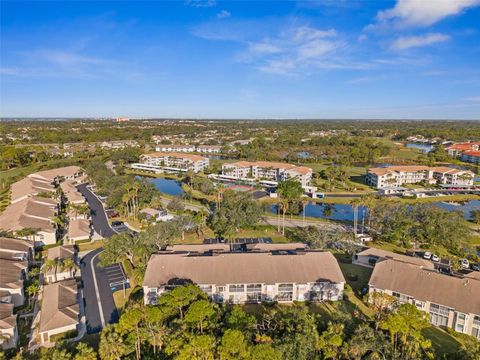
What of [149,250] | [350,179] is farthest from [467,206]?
[149,250]

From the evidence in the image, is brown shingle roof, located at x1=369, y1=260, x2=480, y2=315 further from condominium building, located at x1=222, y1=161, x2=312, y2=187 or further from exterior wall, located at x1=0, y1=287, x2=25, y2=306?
condominium building, located at x1=222, y1=161, x2=312, y2=187

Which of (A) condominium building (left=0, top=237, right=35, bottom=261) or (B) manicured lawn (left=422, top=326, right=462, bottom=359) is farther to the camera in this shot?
(A) condominium building (left=0, top=237, right=35, bottom=261)

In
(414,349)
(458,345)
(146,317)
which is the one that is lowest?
(458,345)

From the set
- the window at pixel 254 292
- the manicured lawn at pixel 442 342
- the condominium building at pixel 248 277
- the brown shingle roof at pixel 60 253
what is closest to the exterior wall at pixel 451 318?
the manicured lawn at pixel 442 342

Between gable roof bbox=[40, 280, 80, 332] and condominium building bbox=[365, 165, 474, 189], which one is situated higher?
condominium building bbox=[365, 165, 474, 189]

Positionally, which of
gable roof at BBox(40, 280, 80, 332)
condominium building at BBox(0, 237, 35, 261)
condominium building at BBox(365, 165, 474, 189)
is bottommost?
gable roof at BBox(40, 280, 80, 332)

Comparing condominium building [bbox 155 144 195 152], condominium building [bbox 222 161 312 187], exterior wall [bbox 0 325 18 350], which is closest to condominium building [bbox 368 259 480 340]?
exterior wall [bbox 0 325 18 350]

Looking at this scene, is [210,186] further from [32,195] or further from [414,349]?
[414,349]
